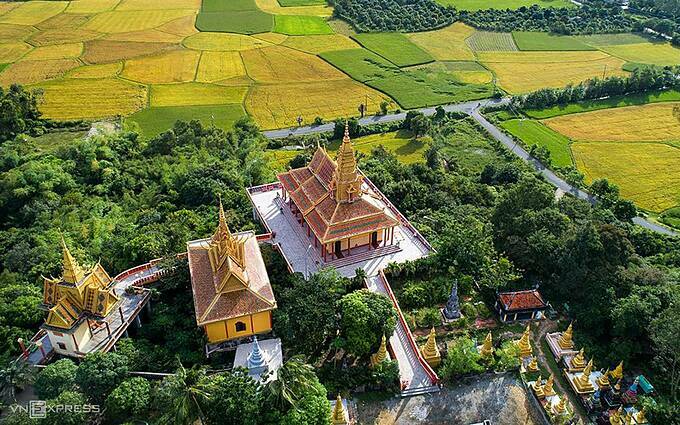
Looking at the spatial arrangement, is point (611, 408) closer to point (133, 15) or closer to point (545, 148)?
point (545, 148)

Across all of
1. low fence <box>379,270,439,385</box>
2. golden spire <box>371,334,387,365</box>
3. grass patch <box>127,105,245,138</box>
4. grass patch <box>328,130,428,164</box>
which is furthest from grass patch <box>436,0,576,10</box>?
golden spire <box>371,334,387,365</box>

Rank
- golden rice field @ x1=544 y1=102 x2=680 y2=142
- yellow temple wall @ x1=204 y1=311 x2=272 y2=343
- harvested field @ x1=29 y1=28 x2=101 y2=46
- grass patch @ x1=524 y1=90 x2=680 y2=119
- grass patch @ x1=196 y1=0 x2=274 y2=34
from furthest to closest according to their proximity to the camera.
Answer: grass patch @ x1=196 y1=0 x2=274 y2=34
harvested field @ x1=29 y1=28 x2=101 y2=46
grass patch @ x1=524 y1=90 x2=680 y2=119
golden rice field @ x1=544 y1=102 x2=680 y2=142
yellow temple wall @ x1=204 y1=311 x2=272 y2=343

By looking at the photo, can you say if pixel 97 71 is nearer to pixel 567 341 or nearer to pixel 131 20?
pixel 131 20

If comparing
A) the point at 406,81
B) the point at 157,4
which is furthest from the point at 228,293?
the point at 157,4

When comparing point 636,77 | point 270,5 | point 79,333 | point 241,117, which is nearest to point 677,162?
point 636,77

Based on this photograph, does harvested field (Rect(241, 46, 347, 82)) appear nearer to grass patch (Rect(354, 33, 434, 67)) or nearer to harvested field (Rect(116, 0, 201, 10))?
grass patch (Rect(354, 33, 434, 67))

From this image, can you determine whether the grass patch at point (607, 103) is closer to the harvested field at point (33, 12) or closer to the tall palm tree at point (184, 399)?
the tall palm tree at point (184, 399)

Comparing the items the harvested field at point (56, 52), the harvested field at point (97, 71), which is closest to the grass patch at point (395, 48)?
the harvested field at point (97, 71)
